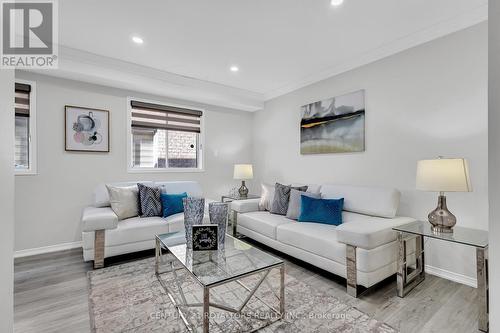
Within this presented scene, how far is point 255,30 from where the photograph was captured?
2492 mm

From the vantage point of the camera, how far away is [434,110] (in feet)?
8.04

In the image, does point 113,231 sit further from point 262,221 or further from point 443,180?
point 443,180

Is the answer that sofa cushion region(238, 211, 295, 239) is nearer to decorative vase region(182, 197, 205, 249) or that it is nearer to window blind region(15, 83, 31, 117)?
decorative vase region(182, 197, 205, 249)

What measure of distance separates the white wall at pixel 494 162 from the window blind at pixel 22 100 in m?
4.17

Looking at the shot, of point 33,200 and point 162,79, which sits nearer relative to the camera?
point 33,200

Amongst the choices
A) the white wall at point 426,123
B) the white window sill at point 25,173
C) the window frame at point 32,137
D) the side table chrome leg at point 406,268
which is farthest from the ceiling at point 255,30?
the side table chrome leg at point 406,268

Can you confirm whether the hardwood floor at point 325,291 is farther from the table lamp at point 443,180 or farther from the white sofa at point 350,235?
the table lamp at point 443,180

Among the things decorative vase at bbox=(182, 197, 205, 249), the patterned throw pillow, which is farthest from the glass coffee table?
the patterned throw pillow

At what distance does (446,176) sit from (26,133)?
4.60 m

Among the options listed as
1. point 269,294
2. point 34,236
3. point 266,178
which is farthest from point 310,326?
point 34,236

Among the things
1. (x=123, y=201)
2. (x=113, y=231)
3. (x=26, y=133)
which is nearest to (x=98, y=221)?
(x=113, y=231)

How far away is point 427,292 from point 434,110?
1760 mm

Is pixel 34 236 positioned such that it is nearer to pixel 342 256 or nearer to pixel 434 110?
pixel 342 256

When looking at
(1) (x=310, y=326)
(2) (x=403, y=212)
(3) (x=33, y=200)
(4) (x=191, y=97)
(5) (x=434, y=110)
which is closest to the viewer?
(1) (x=310, y=326)
